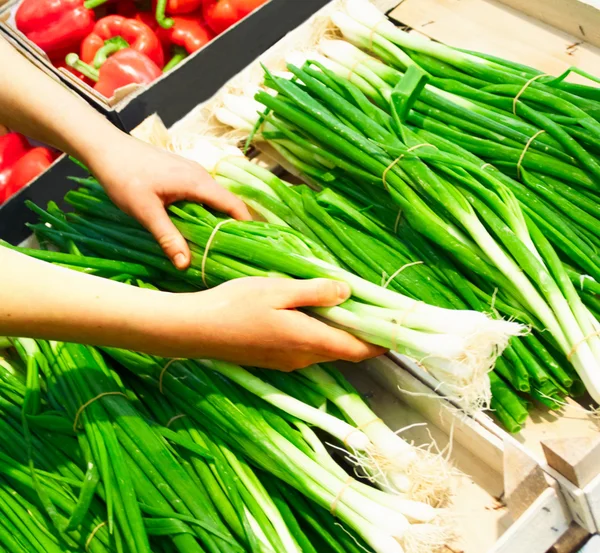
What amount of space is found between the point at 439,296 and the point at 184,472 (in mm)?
806

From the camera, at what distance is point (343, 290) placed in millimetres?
1739

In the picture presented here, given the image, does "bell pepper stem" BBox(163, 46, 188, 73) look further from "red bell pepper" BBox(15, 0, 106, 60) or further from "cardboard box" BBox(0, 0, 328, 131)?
"cardboard box" BBox(0, 0, 328, 131)

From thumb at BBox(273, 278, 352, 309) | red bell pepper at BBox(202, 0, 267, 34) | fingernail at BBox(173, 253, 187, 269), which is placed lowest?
fingernail at BBox(173, 253, 187, 269)

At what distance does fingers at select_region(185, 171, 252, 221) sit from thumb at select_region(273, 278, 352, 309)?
0.43 meters

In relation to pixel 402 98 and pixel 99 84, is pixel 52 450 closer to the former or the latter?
pixel 402 98

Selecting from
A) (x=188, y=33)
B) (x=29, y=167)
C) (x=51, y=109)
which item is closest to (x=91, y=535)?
(x=51, y=109)

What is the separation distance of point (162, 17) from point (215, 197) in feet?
4.83

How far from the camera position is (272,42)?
114 inches

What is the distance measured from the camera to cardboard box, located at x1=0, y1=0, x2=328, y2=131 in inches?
102

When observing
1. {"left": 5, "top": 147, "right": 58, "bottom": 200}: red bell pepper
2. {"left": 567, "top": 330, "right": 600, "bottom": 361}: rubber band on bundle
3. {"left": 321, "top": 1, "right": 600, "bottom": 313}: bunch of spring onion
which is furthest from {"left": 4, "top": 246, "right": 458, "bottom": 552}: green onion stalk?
{"left": 5, "top": 147, "right": 58, "bottom": 200}: red bell pepper

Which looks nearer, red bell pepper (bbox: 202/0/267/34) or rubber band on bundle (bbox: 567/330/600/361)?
rubber band on bundle (bbox: 567/330/600/361)

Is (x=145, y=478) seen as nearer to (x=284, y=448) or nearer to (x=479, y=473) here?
(x=284, y=448)

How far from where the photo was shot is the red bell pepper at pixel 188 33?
312 cm

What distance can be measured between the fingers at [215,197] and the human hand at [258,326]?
1.31 feet
